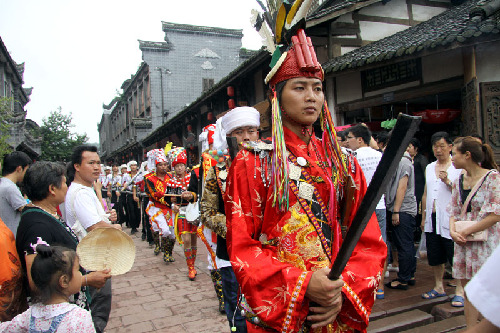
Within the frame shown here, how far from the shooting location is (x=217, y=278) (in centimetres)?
405

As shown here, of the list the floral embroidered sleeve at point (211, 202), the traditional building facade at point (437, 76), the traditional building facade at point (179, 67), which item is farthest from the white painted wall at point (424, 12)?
the traditional building facade at point (179, 67)

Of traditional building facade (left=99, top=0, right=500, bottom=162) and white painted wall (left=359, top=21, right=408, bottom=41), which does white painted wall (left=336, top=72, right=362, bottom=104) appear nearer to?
traditional building facade (left=99, top=0, right=500, bottom=162)

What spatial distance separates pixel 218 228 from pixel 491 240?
2.57 meters

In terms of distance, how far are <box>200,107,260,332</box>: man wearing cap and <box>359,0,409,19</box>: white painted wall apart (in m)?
7.54

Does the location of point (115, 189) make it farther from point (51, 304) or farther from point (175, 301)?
point (51, 304)

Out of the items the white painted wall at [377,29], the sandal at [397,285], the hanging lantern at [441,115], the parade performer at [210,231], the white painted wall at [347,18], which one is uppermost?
the white painted wall at [347,18]

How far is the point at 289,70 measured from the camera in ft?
5.54

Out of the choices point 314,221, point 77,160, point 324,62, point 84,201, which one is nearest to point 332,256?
point 314,221

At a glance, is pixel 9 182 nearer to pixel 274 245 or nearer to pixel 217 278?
pixel 217 278

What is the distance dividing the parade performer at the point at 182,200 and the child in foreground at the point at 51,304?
2627 mm

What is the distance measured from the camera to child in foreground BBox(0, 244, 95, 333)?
206cm

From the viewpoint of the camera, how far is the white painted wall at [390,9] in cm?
928

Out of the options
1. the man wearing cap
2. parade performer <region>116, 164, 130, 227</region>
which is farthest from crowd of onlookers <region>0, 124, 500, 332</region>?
parade performer <region>116, 164, 130, 227</region>

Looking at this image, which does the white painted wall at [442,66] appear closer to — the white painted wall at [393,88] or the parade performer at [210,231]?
the white painted wall at [393,88]
